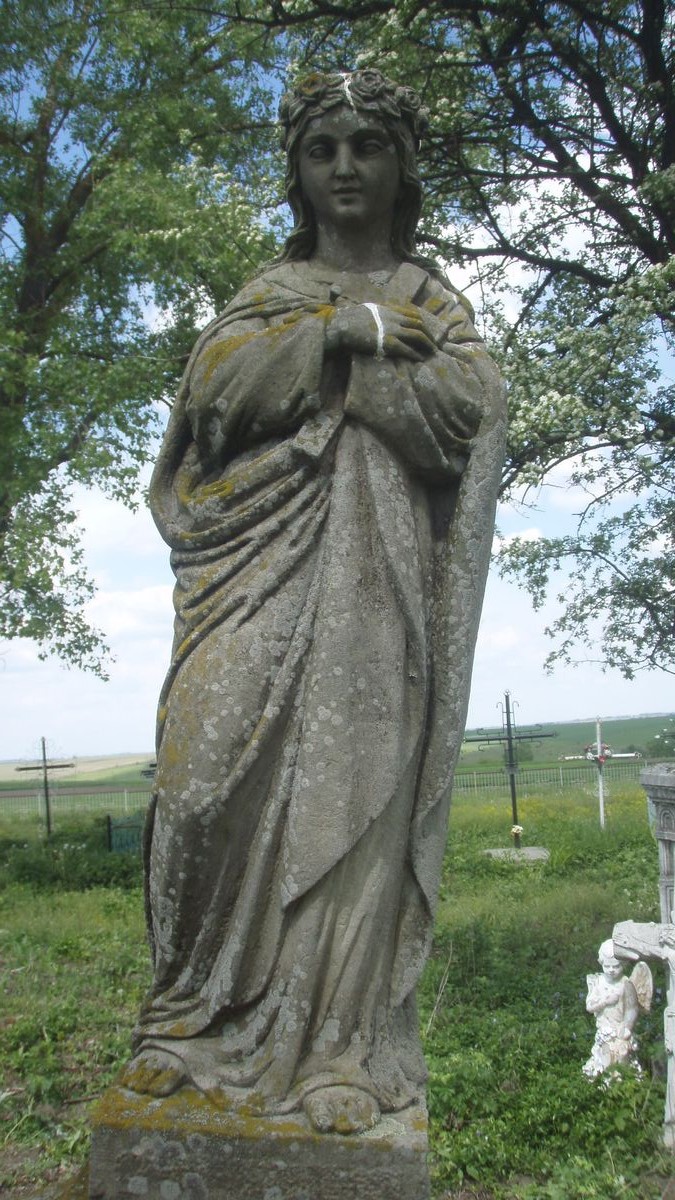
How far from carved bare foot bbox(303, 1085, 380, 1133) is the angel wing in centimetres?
472

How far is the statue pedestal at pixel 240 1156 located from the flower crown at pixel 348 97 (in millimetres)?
2658

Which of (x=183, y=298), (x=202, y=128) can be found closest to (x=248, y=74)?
(x=202, y=128)

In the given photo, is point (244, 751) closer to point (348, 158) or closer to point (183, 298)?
point (348, 158)

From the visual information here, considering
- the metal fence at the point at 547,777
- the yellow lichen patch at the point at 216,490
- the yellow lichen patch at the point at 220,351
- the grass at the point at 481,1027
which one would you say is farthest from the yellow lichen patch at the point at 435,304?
the metal fence at the point at 547,777

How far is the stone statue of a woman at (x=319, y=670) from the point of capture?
2.59 meters

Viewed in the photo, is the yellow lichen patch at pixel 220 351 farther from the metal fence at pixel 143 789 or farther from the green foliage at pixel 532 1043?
the metal fence at pixel 143 789

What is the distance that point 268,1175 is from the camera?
7.77ft

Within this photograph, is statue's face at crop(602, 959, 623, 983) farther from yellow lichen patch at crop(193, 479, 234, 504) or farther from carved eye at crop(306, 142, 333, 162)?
carved eye at crop(306, 142, 333, 162)

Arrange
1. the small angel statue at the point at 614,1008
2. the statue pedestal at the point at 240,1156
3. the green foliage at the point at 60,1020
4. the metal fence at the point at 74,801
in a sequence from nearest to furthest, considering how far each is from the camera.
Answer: the statue pedestal at the point at 240,1156, the green foliage at the point at 60,1020, the small angel statue at the point at 614,1008, the metal fence at the point at 74,801

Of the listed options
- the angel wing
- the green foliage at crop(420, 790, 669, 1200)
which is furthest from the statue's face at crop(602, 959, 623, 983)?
the green foliage at crop(420, 790, 669, 1200)

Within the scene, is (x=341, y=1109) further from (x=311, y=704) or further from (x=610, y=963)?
(x=610, y=963)

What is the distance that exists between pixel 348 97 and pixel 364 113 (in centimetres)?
6

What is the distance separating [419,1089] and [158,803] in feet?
3.18

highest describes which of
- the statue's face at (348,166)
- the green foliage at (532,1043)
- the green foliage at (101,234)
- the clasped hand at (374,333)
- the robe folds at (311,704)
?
the green foliage at (101,234)
